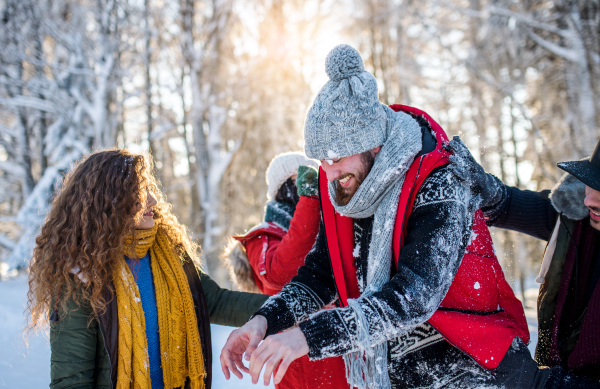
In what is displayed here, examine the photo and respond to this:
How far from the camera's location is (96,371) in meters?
1.65

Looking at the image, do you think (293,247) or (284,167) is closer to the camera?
(293,247)

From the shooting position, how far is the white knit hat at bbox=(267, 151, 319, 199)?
261 cm

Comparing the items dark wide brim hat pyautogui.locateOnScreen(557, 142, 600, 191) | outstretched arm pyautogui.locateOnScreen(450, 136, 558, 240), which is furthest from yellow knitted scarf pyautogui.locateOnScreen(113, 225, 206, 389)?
dark wide brim hat pyautogui.locateOnScreen(557, 142, 600, 191)

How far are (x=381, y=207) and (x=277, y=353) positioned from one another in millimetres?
663

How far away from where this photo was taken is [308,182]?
2.08 metres

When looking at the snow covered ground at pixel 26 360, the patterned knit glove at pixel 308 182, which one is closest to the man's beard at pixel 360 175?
the patterned knit glove at pixel 308 182

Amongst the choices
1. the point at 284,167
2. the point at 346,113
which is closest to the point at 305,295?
the point at 346,113

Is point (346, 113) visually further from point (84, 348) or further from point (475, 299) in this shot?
point (84, 348)

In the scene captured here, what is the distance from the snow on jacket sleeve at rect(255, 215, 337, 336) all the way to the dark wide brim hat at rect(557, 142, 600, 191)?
107 centimetres

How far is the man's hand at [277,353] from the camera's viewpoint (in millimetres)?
1155

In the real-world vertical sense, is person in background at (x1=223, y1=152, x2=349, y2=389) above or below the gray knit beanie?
below

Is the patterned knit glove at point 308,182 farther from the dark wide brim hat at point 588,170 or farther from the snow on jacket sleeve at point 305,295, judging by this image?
the dark wide brim hat at point 588,170

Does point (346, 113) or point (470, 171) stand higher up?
point (346, 113)

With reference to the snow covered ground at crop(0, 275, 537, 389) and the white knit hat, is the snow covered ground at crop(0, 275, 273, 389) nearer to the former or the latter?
the snow covered ground at crop(0, 275, 537, 389)
